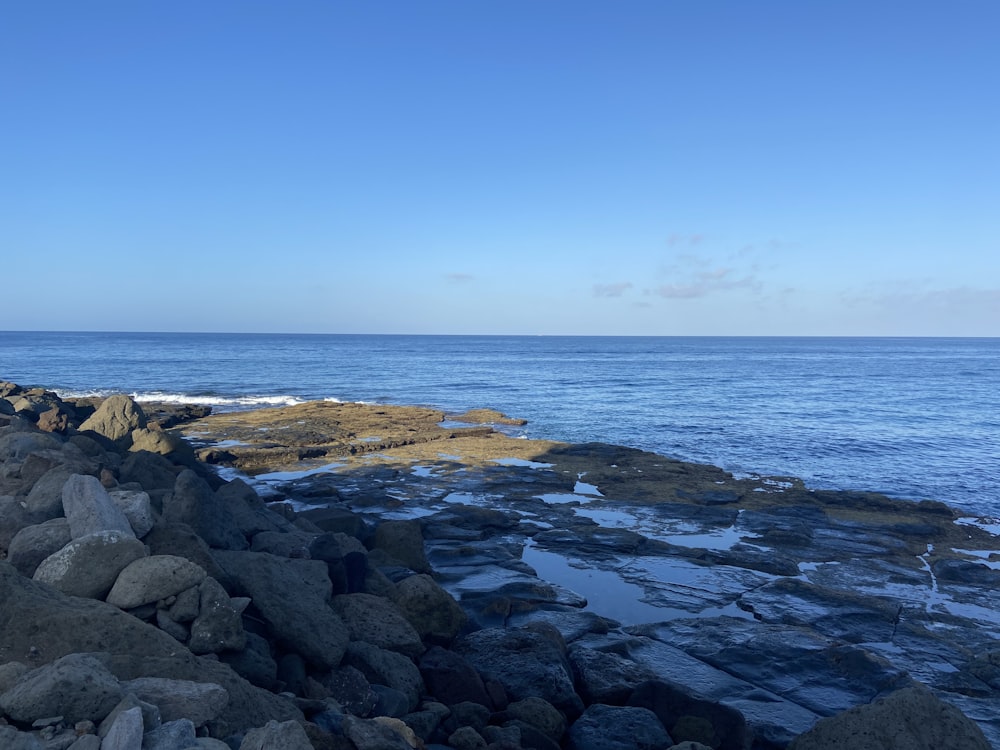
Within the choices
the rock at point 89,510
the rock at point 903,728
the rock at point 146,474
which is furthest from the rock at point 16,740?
the rock at point 146,474

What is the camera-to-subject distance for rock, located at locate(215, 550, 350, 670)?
8523 mm

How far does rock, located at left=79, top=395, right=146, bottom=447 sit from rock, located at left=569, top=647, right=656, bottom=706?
793 inches

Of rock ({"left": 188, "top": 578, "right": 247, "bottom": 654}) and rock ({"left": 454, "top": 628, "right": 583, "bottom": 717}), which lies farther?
rock ({"left": 454, "top": 628, "right": 583, "bottom": 717})

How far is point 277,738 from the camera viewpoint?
5441 mm

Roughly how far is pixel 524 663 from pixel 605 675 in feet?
4.22

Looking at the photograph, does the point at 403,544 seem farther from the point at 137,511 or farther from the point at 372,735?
the point at 372,735

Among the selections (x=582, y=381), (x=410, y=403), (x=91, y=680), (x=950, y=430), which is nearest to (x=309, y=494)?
(x=91, y=680)

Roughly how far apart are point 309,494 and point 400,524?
7.48 metres

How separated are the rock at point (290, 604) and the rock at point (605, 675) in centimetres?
354

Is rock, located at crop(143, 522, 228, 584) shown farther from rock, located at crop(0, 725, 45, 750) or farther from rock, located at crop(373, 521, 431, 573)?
rock, located at crop(373, 521, 431, 573)

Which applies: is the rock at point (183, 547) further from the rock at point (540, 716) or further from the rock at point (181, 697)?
the rock at point (540, 716)

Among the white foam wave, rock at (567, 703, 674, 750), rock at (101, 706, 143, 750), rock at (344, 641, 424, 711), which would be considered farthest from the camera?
the white foam wave

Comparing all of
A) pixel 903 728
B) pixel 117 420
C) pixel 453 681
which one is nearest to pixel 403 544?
pixel 453 681


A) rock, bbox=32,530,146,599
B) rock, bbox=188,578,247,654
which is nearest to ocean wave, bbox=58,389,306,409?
rock, bbox=32,530,146,599
